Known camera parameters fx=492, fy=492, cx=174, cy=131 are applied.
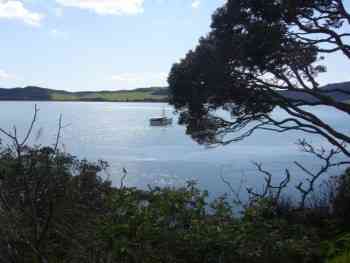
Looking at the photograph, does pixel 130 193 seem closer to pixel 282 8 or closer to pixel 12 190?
pixel 12 190

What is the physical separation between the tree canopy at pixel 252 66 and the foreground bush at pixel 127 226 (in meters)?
6.22

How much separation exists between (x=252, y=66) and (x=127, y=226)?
7.59 m

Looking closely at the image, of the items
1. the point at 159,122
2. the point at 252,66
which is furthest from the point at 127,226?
the point at 159,122

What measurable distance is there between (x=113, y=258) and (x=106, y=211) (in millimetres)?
946

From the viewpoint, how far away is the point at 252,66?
37.4ft

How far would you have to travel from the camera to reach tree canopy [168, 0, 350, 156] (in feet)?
35.9

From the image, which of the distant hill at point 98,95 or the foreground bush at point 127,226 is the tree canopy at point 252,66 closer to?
the foreground bush at point 127,226

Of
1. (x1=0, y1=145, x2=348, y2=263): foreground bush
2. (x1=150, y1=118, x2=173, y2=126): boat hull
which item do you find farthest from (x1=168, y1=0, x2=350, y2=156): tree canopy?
(x1=150, y1=118, x2=173, y2=126): boat hull

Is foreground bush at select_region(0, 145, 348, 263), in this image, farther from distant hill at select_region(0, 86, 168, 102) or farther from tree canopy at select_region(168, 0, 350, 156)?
distant hill at select_region(0, 86, 168, 102)

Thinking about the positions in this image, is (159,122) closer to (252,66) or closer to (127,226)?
(252,66)

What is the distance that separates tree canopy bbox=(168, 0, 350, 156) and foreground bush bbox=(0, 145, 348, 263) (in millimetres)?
6218

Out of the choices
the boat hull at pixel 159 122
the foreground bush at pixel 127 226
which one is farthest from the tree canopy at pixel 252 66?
the boat hull at pixel 159 122

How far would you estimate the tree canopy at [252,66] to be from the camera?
10.9 m

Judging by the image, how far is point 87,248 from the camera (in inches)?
136
